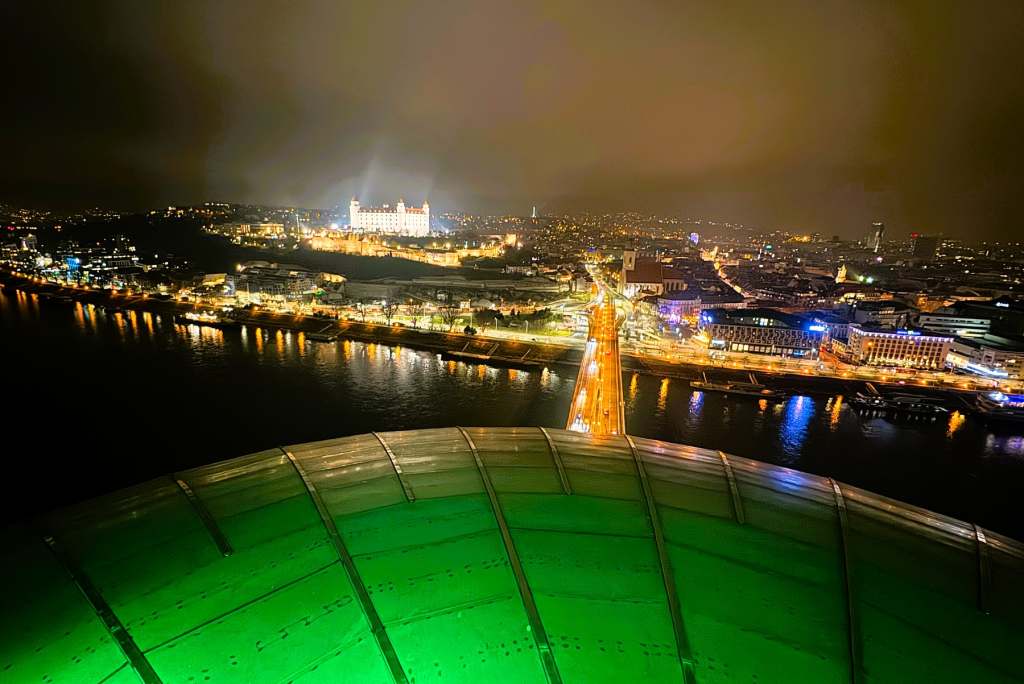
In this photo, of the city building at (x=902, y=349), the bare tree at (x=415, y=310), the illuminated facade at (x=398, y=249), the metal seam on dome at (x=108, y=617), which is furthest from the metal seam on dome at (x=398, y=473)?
the illuminated facade at (x=398, y=249)

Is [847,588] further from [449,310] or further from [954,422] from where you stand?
[449,310]

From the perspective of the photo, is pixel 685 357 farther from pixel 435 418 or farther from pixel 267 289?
pixel 267 289

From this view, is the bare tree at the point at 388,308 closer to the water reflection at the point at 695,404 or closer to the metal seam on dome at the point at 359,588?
the water reflection at the point at 695,404

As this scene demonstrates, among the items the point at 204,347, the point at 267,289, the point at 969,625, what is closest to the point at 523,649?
the point at 969,625

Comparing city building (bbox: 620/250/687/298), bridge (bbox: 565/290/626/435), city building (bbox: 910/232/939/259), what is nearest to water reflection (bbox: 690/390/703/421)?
bridge (bbox: 565/290/626/435)

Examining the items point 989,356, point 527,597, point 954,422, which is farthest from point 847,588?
point 989,356

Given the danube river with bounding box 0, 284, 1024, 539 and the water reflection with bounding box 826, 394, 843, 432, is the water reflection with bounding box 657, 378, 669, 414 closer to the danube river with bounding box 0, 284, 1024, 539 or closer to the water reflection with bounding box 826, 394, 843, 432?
the danube river with bounding box 0, 284, 1024, 539
